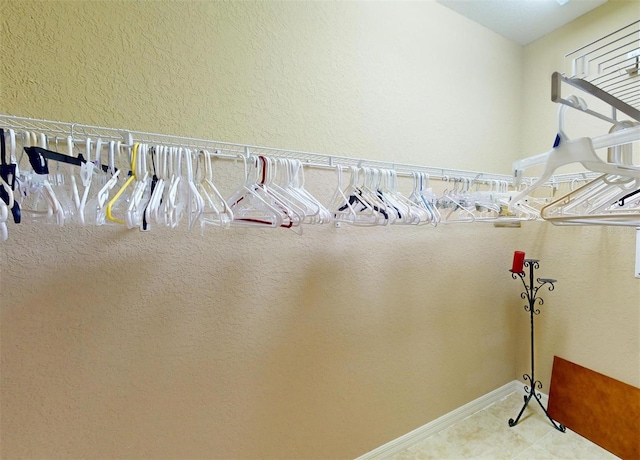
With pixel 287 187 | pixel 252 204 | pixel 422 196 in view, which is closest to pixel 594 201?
pixel 422 196

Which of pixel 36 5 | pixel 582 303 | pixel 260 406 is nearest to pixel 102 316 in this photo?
pixel 260 406

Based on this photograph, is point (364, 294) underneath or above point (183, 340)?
above

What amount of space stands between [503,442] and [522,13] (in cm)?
254

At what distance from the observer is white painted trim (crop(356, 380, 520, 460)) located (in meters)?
1.64

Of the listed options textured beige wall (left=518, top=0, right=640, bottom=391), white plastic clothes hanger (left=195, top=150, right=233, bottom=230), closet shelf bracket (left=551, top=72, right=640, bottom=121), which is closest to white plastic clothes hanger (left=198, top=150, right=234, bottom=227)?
white plastic clothes hanger (left=195, top=150, right=233, bottom=230)

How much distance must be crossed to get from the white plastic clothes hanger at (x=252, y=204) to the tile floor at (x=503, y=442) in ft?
5.28

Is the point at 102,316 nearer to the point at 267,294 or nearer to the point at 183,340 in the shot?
the point at 183,340

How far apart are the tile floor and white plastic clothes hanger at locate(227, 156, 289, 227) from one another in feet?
5.28

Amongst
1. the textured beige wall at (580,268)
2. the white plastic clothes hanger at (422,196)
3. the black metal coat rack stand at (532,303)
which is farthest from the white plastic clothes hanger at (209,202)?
the textured beige wall at (580,268)

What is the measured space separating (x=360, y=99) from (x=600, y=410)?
7.27 ft

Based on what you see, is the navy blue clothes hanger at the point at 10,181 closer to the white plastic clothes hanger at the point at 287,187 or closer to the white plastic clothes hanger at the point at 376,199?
the white plastic clothes hanger at the point at 287,187

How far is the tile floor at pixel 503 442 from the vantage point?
1.64 metres

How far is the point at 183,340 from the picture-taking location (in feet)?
3.86

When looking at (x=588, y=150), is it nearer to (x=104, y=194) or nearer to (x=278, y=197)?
(x=278, y=197)
